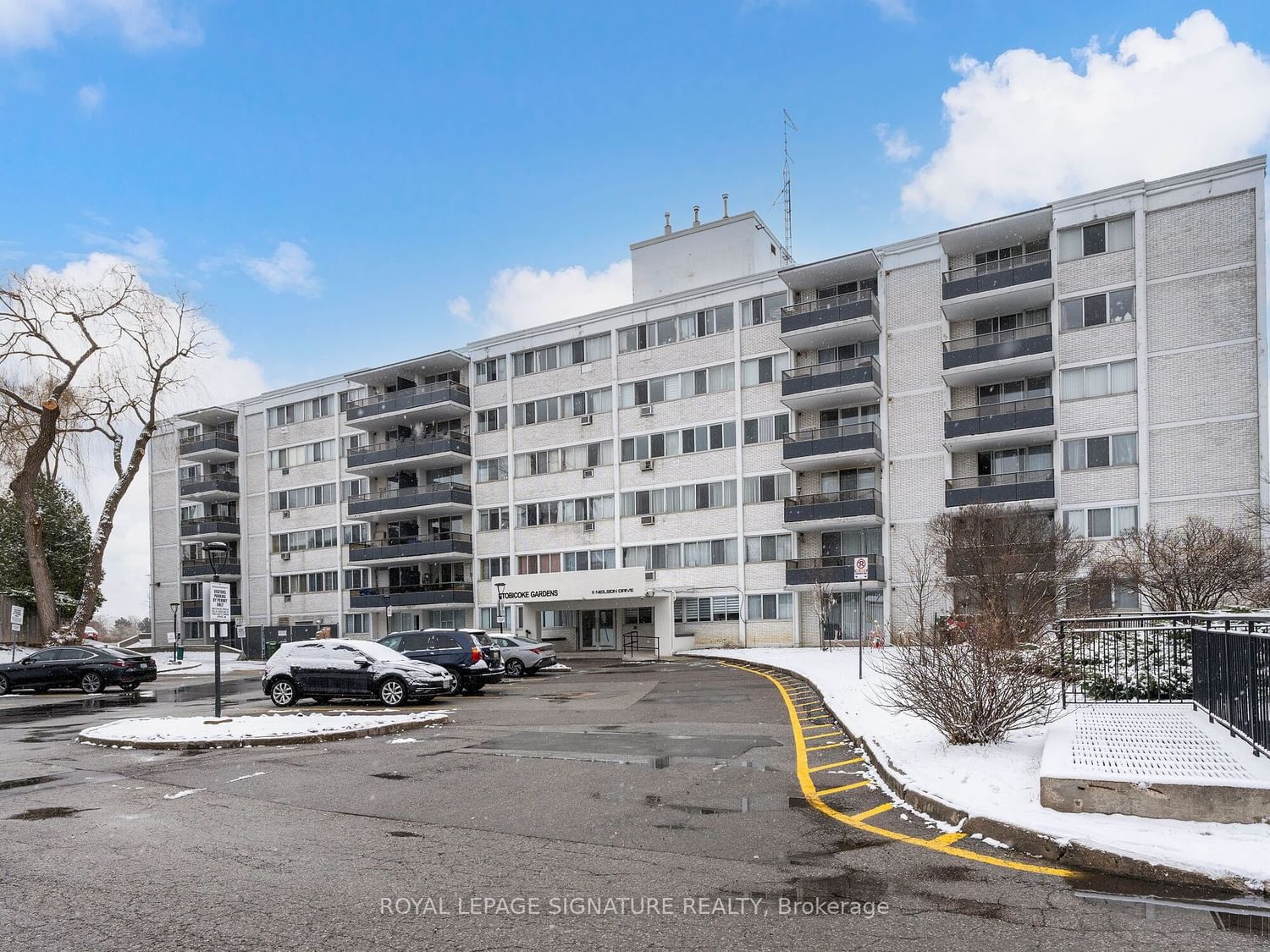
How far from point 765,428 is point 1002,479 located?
11.4 meters

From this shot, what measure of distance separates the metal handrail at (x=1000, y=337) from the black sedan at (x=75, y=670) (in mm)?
33474

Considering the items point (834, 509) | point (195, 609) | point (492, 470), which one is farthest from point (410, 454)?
point (834, 509)

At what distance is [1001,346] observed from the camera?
1540 inches

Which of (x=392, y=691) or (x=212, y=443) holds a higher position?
(x=212, y=443)

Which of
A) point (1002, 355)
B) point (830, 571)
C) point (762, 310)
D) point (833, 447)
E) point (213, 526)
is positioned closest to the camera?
point (1002, 355)

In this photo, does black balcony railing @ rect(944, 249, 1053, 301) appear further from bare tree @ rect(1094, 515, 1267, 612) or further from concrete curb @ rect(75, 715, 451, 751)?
concrete curb @ rect(75, 715, 451, 751)

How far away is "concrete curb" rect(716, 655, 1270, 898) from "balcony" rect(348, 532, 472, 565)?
4733cm

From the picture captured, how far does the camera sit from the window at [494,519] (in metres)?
54.3

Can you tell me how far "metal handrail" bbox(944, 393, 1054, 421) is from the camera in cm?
3881

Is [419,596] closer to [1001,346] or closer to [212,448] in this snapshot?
[212,448]

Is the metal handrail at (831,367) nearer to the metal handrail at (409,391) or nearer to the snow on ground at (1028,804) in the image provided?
the metal handrail at (409,391)

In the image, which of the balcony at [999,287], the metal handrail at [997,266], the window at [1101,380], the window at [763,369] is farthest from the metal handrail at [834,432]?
the window at [1101,380]

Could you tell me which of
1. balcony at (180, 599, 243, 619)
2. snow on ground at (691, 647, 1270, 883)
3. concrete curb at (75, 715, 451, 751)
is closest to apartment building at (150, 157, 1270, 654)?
balcony at (180, 599, 243, 619)

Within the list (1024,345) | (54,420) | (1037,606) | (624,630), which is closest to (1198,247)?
(1024,345)
